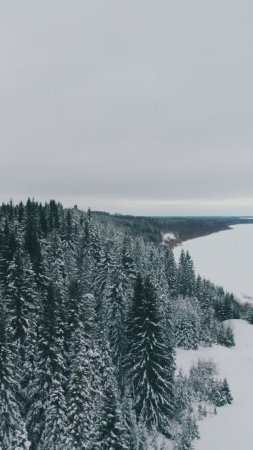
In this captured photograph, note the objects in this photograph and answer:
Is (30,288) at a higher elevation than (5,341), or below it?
higher

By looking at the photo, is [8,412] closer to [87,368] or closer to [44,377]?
[44,377]

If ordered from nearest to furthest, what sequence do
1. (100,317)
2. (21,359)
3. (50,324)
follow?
(50,324) → (21,359) → (100,317)

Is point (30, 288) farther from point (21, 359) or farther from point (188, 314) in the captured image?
point (188, 314)

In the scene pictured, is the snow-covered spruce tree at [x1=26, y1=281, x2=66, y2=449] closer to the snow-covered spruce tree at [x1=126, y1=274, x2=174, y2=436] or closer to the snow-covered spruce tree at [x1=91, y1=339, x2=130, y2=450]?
the snow-covered spruce tree at [x1=91, y1=339, x2=130, y2=450]

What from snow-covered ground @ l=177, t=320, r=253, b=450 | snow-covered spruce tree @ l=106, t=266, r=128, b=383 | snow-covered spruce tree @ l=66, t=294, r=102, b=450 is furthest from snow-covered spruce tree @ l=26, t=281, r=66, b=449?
snow-covered ground @ l=177, t=320, r=253, b=450

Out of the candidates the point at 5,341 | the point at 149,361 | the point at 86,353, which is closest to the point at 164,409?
the point at 149,361
